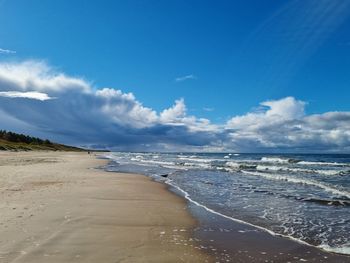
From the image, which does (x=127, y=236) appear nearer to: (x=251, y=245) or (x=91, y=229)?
(x=91, y=229)

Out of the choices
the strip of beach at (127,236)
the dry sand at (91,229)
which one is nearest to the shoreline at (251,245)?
the strip of beach at (127,236)

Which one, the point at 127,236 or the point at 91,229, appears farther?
the point at 91,229

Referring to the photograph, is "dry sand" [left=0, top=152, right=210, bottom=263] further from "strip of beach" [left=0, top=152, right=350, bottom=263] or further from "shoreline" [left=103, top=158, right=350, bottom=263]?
"shoreline" [left=103, top=158, right=350, bottom=263]

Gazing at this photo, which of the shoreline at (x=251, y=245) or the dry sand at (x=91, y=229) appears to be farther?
the shoreline at (x=251, y=245)

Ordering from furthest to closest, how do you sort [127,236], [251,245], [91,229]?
[91,229], [127,236], [251,245]

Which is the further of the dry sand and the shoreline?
the shoreline

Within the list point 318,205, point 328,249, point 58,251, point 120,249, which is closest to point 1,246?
point 58,251

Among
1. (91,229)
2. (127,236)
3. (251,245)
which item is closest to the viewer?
Answer: (251,245)

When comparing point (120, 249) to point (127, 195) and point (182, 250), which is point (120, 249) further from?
point (127, 195)

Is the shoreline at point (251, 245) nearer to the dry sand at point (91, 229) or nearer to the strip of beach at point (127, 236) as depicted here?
the strip of beach at point (127, 236)

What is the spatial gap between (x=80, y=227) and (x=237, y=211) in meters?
6.10

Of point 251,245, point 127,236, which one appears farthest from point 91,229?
point 251,245

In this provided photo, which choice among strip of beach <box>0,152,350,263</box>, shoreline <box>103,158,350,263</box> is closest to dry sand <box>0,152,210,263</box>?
strip of beach <box>0,152,350,263</box>

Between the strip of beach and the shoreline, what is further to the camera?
the shoreline
